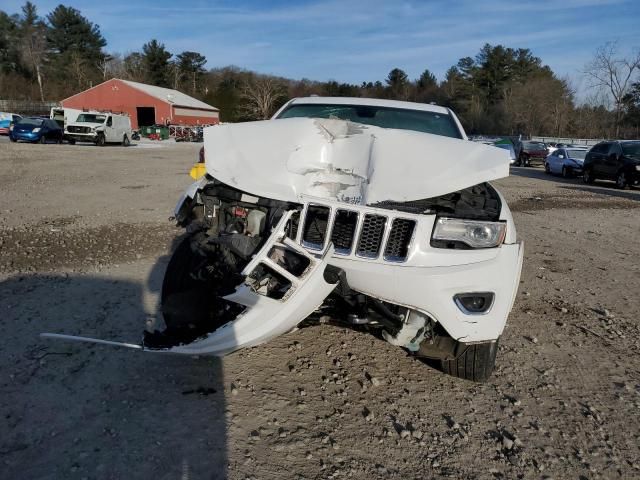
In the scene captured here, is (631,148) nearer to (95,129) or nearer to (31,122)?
(95,129)

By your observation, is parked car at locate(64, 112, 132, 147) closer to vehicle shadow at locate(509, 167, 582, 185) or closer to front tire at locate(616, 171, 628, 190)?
vehicle shadow at locate(509, 167, 582, 185)

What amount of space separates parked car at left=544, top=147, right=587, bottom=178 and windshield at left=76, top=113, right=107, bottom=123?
24088 mm

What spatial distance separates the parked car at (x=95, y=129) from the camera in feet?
90.1

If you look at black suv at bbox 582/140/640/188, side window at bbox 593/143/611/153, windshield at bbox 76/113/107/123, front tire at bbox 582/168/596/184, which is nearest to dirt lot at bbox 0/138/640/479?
black suv at bbox 582/140/640/188

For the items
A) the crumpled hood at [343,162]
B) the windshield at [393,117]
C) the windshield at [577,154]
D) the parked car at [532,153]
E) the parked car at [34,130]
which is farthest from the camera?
the parked car at [532,153]

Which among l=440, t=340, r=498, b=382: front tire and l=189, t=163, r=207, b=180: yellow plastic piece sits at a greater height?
l=189, t=163, r=207, b=180: yellow plastic piece

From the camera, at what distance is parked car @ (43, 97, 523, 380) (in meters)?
2.47

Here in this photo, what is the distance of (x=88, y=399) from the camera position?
269cm

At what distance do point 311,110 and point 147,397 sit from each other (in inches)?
118

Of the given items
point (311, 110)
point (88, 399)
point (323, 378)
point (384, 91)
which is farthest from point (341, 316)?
point (384, 91)

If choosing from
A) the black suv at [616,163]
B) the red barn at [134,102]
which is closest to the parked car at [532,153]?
the black suv at [616,163]

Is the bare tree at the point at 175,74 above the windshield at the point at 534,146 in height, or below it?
above

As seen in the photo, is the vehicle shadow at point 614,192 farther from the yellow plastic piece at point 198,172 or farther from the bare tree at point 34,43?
the bare tree at point 34,43

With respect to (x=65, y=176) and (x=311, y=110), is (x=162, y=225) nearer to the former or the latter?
(x=311, y=110)
